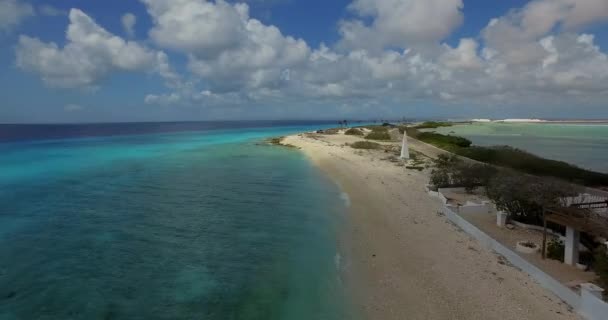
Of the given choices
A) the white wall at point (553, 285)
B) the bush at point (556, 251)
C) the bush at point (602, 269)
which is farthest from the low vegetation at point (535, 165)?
the bush at point (602, 269)

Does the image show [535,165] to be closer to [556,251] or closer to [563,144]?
[556,251]

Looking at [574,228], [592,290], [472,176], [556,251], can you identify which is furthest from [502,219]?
[472,176]

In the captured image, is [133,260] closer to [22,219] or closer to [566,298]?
[22,219]

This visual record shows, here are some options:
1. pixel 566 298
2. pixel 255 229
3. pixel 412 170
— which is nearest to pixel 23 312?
pixel 255 229

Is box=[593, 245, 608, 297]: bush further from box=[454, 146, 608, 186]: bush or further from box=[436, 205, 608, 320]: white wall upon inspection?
box=[454, 146, 608, 186]: bush

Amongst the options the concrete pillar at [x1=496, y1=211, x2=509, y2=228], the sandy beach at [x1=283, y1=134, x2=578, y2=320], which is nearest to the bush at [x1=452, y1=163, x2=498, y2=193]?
the sandy beach at [x1=283, y1=134, x2=578, y2=320]
